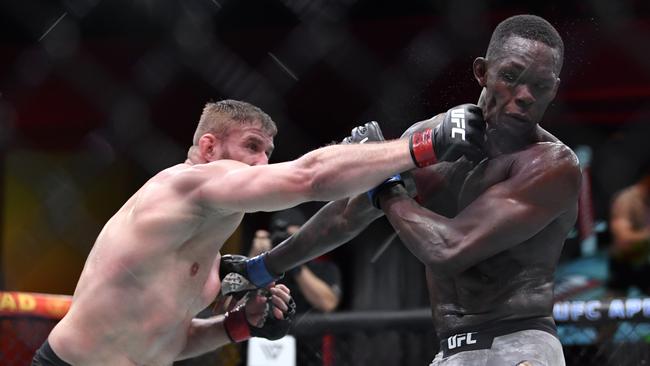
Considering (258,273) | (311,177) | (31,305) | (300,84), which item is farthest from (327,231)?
(300,84)

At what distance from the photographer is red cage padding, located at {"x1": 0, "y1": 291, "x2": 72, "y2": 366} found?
11.0ft

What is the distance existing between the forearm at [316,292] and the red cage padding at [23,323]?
1021 mm

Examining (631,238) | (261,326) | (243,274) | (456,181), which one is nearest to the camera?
(456,181)

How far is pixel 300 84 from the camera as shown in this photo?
4219 mm

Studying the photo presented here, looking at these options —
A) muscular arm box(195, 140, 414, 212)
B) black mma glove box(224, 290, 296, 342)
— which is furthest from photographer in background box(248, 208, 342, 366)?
muscular arm box(195, 140, 414, 212)

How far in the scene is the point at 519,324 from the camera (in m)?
2.21

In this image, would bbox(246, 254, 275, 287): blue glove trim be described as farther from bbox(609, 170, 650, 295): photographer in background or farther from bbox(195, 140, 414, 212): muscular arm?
bbox(609, 170, 650, 295): photographer in background

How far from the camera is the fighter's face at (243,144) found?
265cm

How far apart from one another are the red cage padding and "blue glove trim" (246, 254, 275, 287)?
3.48 feet

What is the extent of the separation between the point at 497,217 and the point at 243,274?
836 mm

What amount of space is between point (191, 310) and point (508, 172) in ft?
3.14

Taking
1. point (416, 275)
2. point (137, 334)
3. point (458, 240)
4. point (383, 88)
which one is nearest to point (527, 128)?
point (458, 240)

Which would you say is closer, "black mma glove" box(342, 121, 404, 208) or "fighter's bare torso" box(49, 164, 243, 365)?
"black mma glove" box(342, 121, 404, 208)

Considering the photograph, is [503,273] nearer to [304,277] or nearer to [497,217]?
[497,217]
